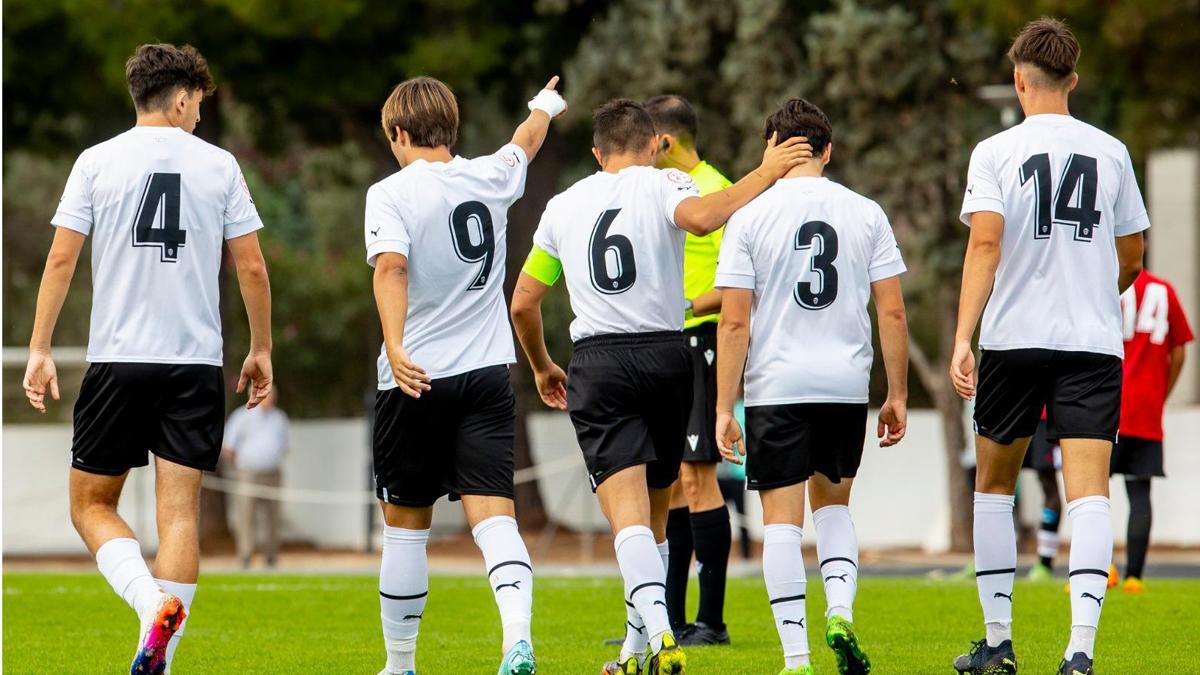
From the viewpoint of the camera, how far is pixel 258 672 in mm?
7012

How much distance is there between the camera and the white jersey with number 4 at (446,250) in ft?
19.4

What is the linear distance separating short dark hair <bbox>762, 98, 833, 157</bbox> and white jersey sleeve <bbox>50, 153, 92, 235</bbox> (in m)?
2.52

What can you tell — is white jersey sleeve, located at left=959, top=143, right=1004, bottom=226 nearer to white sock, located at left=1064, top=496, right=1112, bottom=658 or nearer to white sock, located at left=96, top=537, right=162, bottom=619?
white sock, located at left=1064, top=496, right=1112, bottom=658

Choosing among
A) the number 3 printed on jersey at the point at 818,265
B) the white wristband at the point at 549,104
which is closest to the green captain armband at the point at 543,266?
the white wristband at the point at 549,104

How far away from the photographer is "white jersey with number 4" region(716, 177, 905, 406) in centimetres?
610

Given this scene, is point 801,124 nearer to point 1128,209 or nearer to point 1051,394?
point 1128,209

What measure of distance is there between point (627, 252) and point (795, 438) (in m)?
0.94

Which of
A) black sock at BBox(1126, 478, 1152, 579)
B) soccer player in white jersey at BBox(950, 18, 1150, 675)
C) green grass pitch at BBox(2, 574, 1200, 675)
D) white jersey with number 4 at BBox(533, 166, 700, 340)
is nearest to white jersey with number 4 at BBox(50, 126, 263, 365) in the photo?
white jersey with number 4 at BBox(533, 166, 700, 340)

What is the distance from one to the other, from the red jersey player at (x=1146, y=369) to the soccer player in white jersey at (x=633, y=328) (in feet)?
16.2

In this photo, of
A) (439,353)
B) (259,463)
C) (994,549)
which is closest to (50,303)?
(439,353)

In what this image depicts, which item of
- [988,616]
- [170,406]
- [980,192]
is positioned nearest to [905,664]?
[988,616]

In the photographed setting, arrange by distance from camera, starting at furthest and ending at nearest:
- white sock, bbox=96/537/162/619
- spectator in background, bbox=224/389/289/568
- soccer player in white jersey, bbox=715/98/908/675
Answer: spectator in background, bbox=224/389/289/568 < soccer player in white jersey, bbox=715/98/908/675 < white sock, bbox=96/537/162/619

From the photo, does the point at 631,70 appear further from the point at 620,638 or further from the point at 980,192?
the point at 980,192

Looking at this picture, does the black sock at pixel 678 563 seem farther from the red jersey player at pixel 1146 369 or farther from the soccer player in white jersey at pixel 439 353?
the red jersey player at pixel 1146 369
